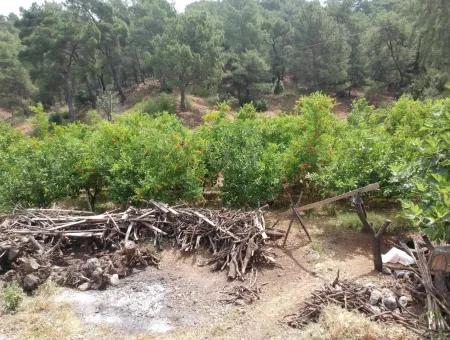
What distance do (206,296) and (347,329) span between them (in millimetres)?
3514

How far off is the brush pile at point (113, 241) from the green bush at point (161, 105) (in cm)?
2503

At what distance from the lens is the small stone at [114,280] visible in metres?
9.78

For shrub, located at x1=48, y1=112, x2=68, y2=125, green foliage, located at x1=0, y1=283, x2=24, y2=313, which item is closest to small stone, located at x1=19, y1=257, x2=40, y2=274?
green foliage, located at x1=0, y1=283, x2=24, y2=313

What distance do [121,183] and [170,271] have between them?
4357mm

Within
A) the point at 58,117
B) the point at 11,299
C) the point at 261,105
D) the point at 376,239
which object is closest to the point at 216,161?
the point at 376,239

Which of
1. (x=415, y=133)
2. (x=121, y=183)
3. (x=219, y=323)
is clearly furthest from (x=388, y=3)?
(x=219, y=323)

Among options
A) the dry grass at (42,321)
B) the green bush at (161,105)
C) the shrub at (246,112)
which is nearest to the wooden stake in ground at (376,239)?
the dry grass at (42,321)

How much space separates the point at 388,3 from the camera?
2482 inches

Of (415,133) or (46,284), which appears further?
(415,133)

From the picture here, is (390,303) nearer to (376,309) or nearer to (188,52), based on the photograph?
(376,309)

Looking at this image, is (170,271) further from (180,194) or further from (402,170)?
(402,170)

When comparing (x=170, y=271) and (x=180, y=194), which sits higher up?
(x=180, y=194)

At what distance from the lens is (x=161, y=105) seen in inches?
1464

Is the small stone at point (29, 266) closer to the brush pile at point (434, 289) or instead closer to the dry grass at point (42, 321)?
the dry grass at point (42, 321)
